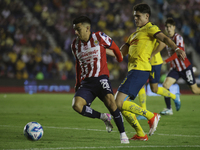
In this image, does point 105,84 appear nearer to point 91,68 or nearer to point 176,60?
point 91,68

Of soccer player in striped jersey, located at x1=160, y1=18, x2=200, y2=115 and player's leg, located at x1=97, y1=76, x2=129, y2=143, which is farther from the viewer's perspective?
soccer player in striped jersey, located at x1=160, y1=18, x2=200, y2=115

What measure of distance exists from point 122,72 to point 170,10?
532cm

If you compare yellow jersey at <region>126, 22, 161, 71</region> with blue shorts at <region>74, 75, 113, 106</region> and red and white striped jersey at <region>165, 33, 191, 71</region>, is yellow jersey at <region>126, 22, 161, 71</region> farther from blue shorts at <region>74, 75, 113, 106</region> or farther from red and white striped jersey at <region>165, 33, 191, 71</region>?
red and white striped jersey at <region>165, 33, 191, 71</region>

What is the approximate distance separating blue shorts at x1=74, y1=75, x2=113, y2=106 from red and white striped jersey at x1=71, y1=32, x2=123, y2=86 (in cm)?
8

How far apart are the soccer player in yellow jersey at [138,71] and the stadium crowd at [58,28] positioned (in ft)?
42.9

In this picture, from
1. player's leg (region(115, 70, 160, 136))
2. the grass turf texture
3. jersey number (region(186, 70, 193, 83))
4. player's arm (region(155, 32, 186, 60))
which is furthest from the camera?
jersey number (region(186, 70, 193, 83))

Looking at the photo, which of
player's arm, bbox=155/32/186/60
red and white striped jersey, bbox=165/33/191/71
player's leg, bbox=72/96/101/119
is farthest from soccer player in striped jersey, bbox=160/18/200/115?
player's leg, bbox=72/96/101/119

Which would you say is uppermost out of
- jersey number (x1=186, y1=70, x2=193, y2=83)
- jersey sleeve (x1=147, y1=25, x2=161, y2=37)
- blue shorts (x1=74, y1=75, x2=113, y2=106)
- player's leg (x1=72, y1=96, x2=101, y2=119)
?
jersey sleeve (x1=147, y1=25, x2=161, y2=37)

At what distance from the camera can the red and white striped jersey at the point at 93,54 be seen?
5672mm

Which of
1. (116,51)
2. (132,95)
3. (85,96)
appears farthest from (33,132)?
(116,51)

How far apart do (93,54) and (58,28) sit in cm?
1635

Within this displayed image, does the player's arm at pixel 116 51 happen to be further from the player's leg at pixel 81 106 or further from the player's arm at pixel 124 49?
the player's leg at pixel 81 106

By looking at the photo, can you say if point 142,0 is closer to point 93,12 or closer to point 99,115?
point 93,12

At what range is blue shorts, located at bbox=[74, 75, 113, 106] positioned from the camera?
18.4 ft
